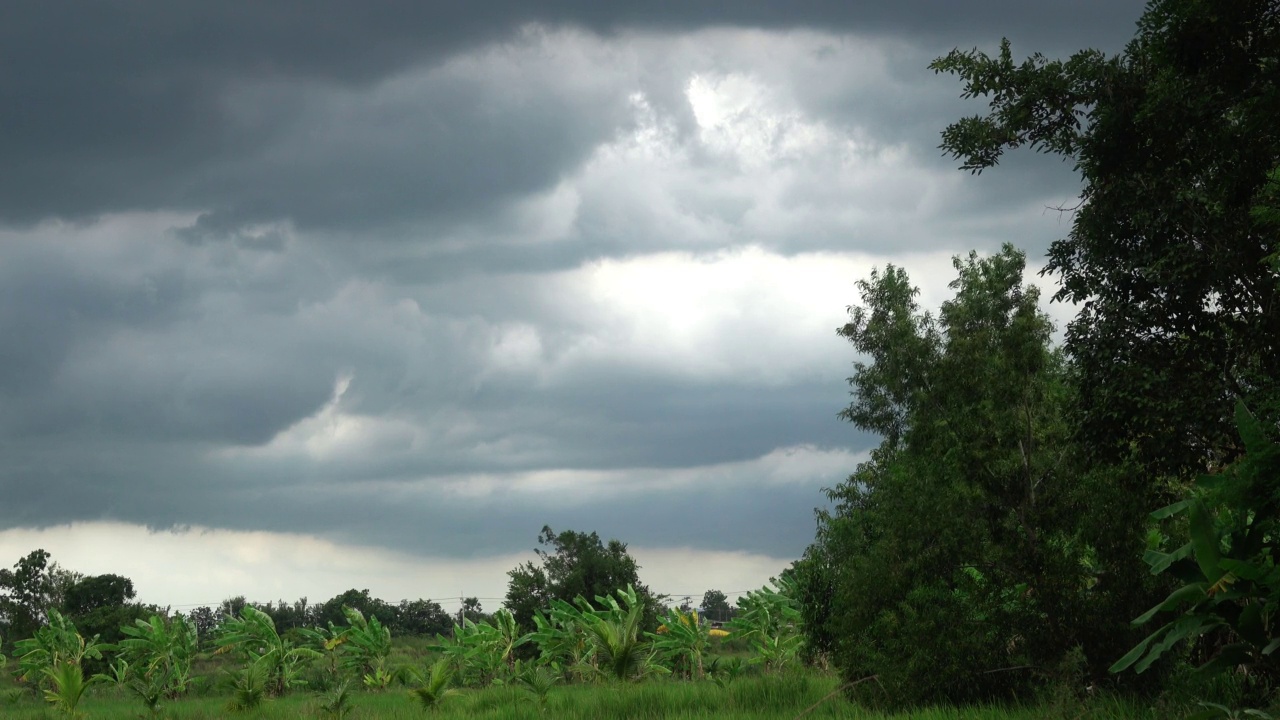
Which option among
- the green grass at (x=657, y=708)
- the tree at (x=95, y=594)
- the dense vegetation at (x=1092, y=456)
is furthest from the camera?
the tree at (x=95, y=594)

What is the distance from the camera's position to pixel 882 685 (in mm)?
17406

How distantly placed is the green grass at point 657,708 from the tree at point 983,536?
3.58ft

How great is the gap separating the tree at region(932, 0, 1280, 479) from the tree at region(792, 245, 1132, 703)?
1.77 m

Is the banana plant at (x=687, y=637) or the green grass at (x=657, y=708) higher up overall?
the banana plant at (x=687, y=637)

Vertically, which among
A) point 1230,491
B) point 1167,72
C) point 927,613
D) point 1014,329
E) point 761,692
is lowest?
point 761,692

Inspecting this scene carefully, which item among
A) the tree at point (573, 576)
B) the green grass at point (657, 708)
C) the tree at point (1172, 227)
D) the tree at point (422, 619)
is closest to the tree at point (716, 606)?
the tree at point (422, 619)

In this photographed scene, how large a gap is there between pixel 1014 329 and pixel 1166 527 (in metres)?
3.68

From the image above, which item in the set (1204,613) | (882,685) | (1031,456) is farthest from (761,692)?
(1204,613)

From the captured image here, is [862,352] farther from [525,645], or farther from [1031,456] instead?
[525,645]

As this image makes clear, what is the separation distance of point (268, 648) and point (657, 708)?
2032 centimetres

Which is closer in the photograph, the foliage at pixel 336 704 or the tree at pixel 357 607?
the foliage at pixel 336 704

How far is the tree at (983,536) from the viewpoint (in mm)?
16453

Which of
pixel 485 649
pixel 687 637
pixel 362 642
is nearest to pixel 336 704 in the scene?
pixel 687 637

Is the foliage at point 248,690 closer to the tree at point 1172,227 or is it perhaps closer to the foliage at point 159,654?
the foliage at point 159,654
